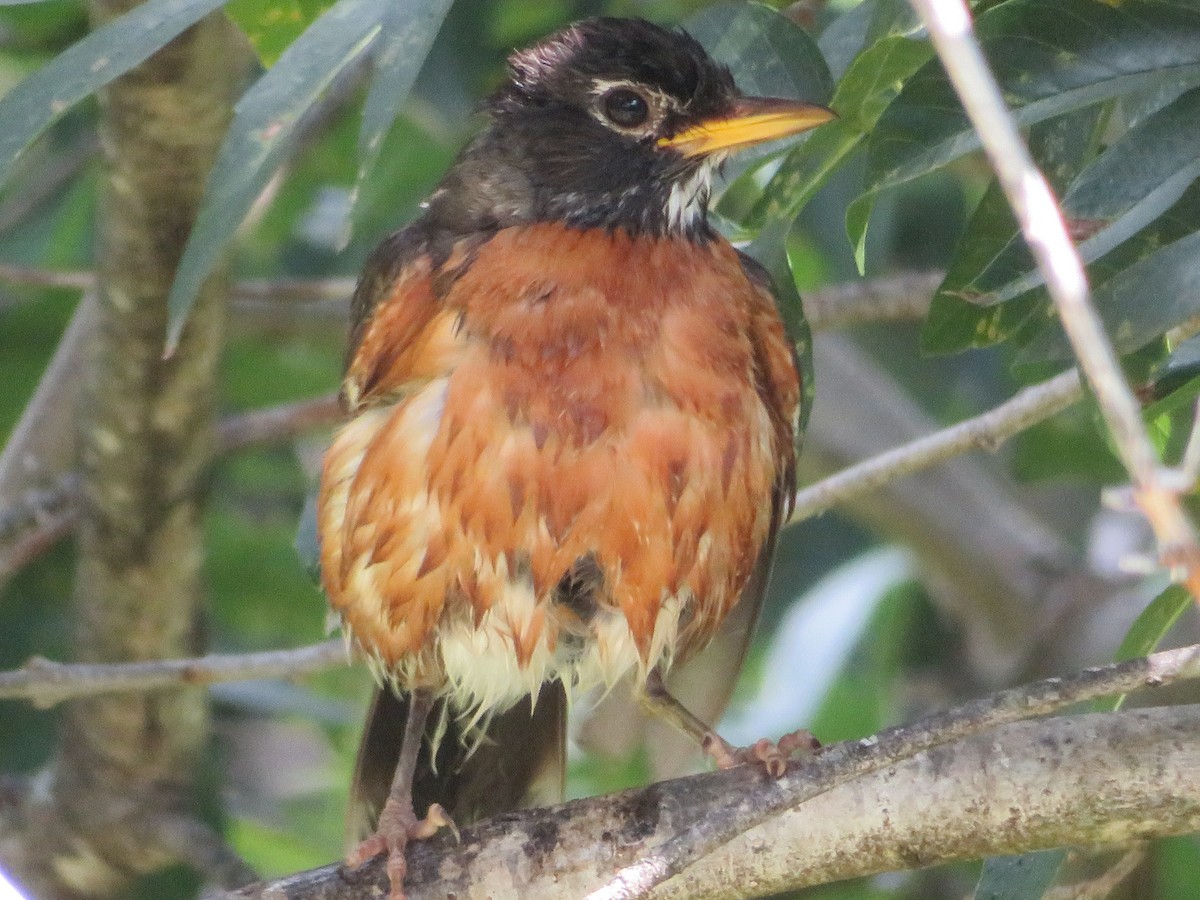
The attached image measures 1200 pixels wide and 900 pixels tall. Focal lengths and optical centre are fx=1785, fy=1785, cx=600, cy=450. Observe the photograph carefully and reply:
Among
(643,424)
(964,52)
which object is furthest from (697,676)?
(964,52)

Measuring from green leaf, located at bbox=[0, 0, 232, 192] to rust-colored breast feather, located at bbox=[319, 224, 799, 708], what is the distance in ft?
3.93

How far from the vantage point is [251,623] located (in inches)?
250

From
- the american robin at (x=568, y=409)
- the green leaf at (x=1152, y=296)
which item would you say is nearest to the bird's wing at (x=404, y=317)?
the american robin at (x=568, y=409)

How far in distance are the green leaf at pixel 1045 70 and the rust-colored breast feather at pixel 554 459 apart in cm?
103

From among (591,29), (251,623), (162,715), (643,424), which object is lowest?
(643,424)

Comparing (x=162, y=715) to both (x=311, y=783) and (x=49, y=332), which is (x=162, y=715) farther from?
(x=311, y=783)

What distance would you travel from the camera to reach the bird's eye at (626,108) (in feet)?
13.8

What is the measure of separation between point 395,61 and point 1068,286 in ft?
4.18

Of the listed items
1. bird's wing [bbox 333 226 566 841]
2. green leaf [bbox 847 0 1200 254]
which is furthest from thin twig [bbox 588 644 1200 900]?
bird's wing [bbox 333 226 566 841]

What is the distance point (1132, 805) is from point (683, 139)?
198 centimetres

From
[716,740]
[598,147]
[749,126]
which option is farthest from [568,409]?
[716,740]

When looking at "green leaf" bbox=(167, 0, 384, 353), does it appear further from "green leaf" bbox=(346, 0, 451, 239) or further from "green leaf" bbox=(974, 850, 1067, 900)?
"green leaf" bbox=(974, 850, 1067, 900)

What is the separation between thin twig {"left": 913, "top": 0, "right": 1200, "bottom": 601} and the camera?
60.8 inches

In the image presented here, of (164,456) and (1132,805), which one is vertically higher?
(164,456)
